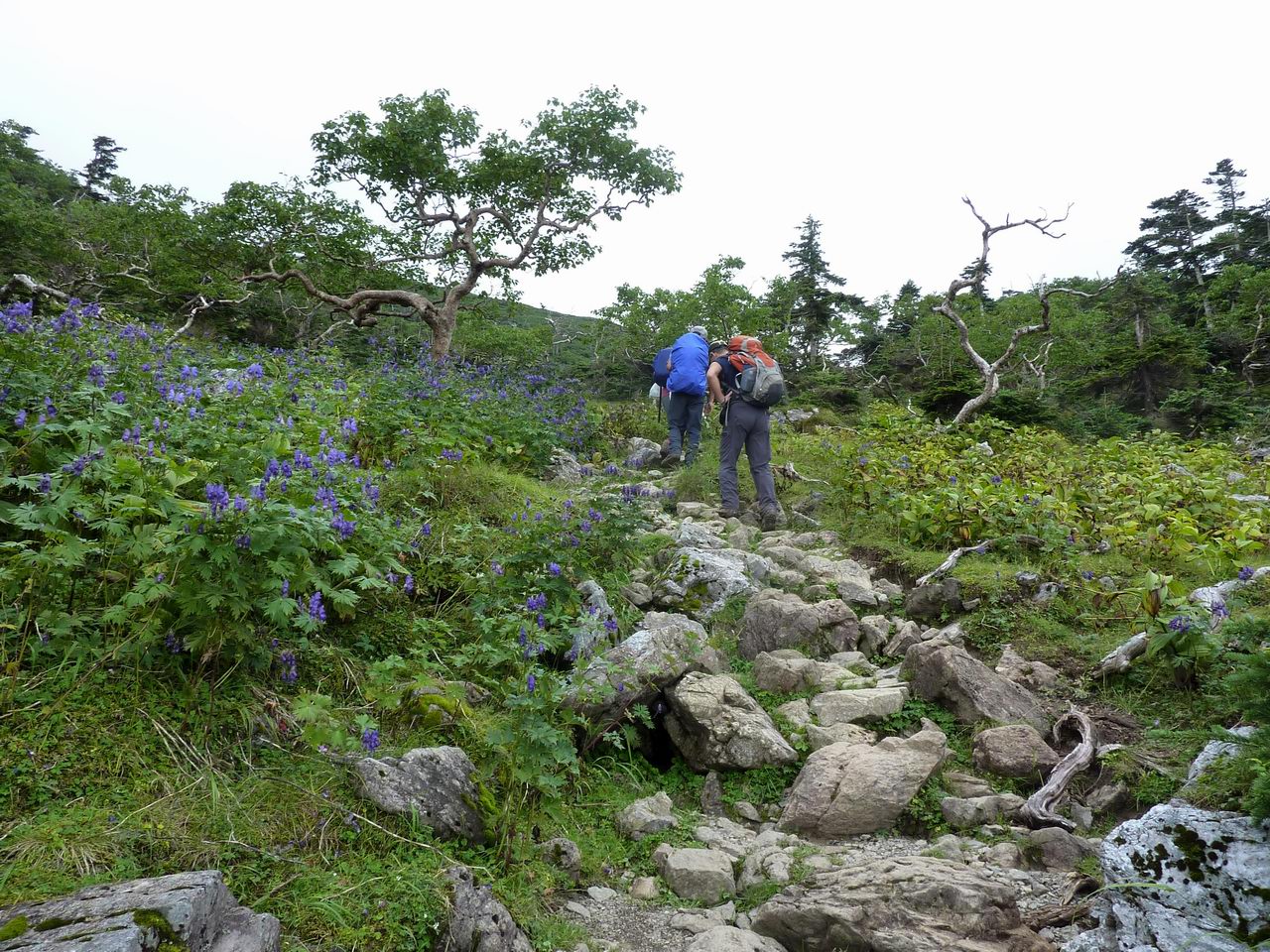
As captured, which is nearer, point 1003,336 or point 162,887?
point 162,887

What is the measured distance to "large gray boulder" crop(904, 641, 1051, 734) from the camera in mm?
4289

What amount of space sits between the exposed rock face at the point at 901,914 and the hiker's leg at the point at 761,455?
5837 mm

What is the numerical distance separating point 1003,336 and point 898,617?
35934 millimetres

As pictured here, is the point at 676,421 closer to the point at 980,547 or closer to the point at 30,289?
the point at 980,547

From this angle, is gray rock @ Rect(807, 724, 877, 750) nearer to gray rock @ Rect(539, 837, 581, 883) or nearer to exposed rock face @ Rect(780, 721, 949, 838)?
exposed rock face @ Rect(780, 721, 949, 838)

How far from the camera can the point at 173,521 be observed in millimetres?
2836

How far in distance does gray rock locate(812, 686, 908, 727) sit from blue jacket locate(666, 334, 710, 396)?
698 centimetres

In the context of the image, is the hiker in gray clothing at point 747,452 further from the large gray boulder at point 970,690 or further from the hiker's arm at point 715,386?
the large gray boulder at point 970,690

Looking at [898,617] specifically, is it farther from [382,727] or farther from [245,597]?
[245,597]

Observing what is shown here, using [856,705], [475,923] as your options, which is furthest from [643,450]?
[475,923]

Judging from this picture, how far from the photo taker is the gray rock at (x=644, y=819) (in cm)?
354

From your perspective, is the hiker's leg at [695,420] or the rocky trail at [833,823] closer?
the rocky trail at [833,823]

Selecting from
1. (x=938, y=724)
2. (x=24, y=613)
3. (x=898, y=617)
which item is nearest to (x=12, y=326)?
(x=24, y=613)

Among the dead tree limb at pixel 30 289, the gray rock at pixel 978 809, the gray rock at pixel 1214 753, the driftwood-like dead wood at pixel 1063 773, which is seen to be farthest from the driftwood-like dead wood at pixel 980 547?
the dead tree limb at pixel 30 289
